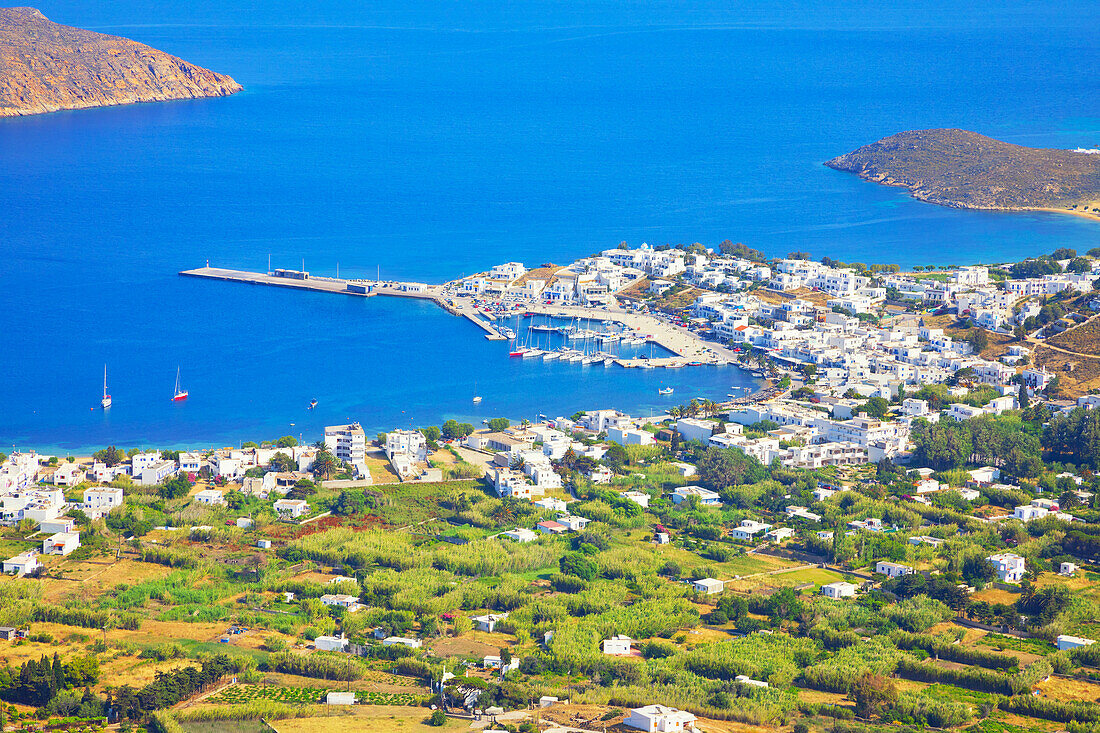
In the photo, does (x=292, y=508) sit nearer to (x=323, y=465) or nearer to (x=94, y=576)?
(x=323, y=465)

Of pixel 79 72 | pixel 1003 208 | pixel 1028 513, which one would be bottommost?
pixel 1028 513

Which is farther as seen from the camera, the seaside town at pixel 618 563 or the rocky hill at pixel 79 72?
the rocky hill at pixel 79 72

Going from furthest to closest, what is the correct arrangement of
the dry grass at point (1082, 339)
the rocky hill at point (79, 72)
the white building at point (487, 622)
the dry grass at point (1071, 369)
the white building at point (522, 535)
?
the rocky hill at point (79, 72) < the dry grass at point (1082, 339) < the dry grass at point (1071, 369) < the white building at point (522, 535) < the white building at point (487, 622)

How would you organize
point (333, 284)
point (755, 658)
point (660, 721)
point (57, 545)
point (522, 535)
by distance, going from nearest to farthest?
point (660, 721) < point (755, 658) < point (57, 545) < point (522, 535) < point (333, 284)

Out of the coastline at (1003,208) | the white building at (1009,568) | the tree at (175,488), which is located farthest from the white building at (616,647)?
the coastline at (1003,208)

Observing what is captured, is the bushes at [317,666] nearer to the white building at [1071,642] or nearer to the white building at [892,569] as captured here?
the white building at [892,569]

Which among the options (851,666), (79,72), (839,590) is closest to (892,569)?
(839,590)
